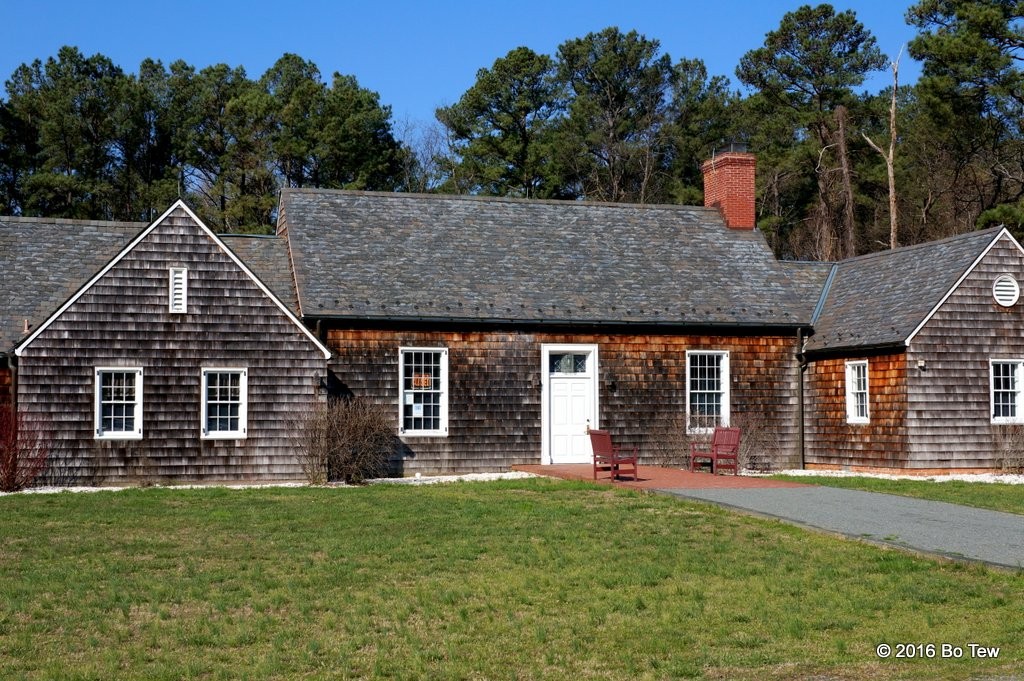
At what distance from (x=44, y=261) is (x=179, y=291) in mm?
4306

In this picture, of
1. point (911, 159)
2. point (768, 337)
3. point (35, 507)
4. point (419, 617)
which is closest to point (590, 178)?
point (911, 159)

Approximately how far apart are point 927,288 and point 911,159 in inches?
1039

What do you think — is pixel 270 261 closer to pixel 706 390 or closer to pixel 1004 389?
pixel 706 390

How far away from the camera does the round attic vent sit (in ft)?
84.8

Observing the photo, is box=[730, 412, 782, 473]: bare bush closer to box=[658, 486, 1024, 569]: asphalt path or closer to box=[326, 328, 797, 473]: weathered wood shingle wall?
box=[326, 328, 797, 473]: weathered wood shingle wall

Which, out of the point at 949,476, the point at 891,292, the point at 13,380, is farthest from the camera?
the point at 891,292

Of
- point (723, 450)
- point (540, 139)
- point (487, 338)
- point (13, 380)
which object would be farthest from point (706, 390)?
point (540, 139)

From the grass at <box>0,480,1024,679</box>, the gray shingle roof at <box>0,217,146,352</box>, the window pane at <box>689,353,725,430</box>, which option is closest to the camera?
the grass at <box>0,480,1024,679</box>

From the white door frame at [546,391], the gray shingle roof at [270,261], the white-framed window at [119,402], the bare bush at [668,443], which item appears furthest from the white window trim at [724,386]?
the white-framed window at [119,402]

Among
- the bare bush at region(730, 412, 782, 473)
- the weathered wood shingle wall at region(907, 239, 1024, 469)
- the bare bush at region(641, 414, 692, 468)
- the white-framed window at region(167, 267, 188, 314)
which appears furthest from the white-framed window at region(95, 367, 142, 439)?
the weathered wood shingle wall at region(907, 239, 1024, 469)

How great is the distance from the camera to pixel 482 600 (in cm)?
1105

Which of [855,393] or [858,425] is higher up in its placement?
[855,393]

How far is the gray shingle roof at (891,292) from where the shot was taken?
25.7m

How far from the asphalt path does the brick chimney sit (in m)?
11.9
